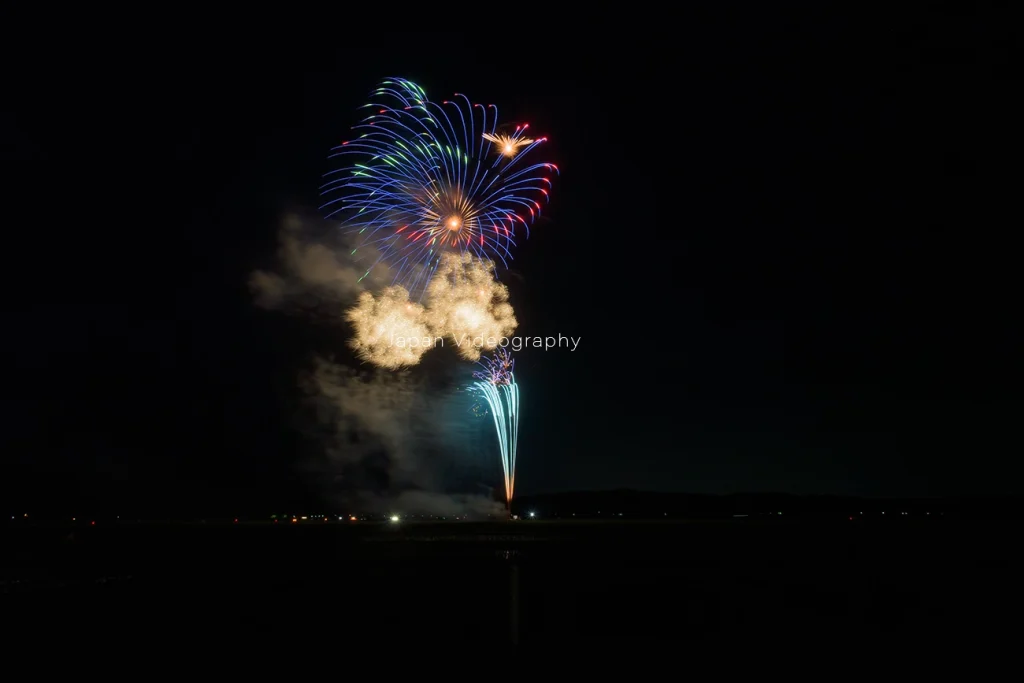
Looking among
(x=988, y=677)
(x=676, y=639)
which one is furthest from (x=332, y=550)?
(x=988, y=677)

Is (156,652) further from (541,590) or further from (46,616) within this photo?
(541,590)

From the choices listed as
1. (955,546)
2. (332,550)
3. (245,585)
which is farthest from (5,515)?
(955,546)

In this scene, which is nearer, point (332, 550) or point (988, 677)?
point (988, 677)

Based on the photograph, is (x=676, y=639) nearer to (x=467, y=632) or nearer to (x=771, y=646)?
(x=771, y=646)

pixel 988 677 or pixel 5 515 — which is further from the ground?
pixel 5 515

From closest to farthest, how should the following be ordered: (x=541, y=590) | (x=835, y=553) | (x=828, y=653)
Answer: (x=828, y=653) < (x=541, y=590) < (x=835, y=553)

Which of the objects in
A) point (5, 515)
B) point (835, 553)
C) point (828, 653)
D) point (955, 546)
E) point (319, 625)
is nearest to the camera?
point (828, 653)
